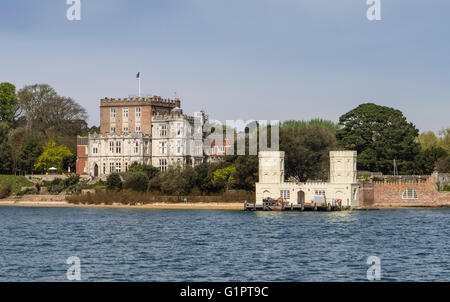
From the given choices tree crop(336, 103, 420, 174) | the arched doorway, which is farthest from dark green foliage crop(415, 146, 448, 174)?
the arched doorway

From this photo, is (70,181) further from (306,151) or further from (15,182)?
(306,151)

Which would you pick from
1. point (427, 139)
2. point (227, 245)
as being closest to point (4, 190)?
point (227, 245)

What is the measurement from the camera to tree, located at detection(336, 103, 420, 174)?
91.1 m

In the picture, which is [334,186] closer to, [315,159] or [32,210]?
[315,159]

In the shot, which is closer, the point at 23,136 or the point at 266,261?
the point at 266,261

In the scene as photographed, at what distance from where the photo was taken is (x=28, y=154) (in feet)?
336

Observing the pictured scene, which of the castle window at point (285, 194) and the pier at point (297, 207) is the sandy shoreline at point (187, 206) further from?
the castle window at point (285, 194)

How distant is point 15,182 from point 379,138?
151 ft

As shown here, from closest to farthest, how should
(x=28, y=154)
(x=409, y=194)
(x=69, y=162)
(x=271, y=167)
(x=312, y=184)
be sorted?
(x=312, y=184)
(x=271, y=167)
(x=409, y=194)
(x=28, y=154)
(x=69, y=162)

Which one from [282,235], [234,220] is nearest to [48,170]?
[234,220]

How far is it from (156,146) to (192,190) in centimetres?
1482

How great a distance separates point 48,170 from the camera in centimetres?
10100

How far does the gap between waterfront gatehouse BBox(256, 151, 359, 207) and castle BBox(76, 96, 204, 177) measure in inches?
730

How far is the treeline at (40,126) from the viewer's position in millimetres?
102000
